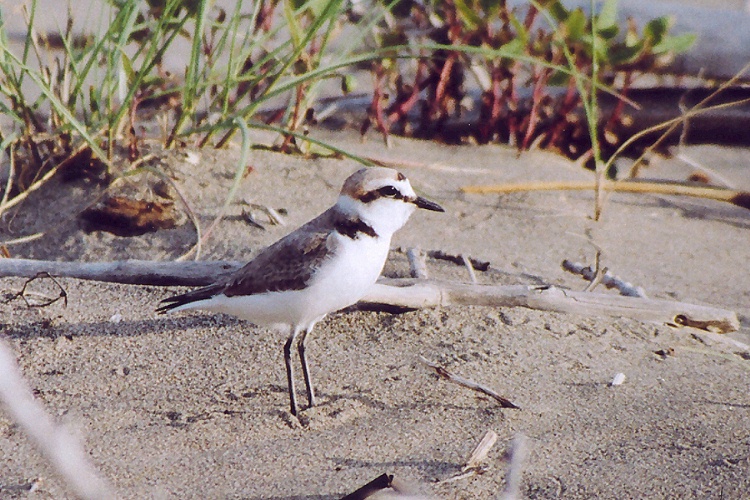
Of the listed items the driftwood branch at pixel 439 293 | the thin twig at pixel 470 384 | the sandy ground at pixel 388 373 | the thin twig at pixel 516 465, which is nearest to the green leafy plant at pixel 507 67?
the sandy ground at pixel 388 373

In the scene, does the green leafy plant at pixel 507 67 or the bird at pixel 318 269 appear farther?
the green leafy plant at pixel 507 67

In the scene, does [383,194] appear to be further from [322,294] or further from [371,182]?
[322,294]

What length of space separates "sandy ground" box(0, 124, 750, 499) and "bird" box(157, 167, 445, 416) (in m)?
0.24

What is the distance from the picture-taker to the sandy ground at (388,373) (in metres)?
2.46

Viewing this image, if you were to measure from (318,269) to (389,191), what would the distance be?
0.39 metres

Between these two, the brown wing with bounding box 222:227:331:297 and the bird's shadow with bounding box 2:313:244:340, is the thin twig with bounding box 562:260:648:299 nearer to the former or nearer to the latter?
the brown wing with bounding box 222:227:331:297

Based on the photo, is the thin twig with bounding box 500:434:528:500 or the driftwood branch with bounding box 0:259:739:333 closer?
the thin twig with bounding box 500:434:528:500

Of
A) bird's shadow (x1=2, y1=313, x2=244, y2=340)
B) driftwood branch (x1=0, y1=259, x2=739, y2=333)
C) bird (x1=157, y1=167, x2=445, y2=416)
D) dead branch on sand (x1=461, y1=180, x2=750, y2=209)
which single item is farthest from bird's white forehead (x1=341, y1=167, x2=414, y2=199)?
dead branch on sand (x1=461, y1=180, x2=750, y2=209)

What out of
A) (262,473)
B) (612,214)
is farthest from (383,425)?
(612,214)

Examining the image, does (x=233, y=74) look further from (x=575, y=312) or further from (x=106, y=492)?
(x=106, y=492)

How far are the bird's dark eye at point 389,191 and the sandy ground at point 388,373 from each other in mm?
543

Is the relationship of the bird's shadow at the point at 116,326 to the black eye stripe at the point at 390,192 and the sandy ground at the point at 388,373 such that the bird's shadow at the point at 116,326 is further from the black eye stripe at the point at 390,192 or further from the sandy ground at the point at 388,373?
the black eye stripe at the point at 390,192

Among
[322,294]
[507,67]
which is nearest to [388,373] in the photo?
[322,294]

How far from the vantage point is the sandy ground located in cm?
246
